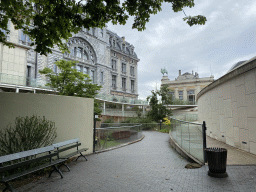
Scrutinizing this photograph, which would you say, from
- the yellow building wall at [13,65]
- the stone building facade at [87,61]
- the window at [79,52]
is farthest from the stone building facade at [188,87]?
the yellow building wall at [13,65]

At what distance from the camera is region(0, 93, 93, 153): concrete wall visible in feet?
21.6

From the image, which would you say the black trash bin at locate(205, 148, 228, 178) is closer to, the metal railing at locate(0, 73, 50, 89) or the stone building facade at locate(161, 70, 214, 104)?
the metal railing at locate(0, 73, 50, 89)

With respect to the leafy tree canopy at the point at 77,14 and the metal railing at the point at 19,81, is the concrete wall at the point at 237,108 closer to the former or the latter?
the leafy tree canopy at the point at 77,14

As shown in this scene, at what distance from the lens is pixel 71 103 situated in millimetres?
8469

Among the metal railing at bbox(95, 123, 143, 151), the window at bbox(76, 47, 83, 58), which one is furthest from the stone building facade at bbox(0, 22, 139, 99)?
the metal railing at bbox(95, 123, 143, 151)

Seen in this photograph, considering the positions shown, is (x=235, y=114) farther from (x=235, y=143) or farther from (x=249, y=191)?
(x=249, y=191)

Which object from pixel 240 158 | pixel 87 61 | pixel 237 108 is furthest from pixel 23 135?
pixel 87 61

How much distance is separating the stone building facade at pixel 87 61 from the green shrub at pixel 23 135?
1834cm

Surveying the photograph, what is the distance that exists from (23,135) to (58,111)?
1842 mm

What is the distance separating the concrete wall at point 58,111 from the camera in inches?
259

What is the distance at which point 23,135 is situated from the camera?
6.20 m

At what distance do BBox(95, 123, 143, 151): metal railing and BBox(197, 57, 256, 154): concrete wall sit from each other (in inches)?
230

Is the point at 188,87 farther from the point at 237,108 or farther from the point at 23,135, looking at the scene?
the point at 23,135

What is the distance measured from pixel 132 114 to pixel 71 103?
28.3 m
